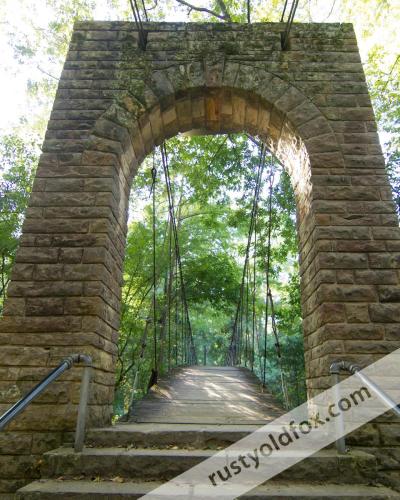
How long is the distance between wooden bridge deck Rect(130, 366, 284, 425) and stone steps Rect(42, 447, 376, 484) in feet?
2.46

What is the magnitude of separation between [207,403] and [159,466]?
1.62m

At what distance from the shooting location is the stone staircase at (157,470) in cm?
147

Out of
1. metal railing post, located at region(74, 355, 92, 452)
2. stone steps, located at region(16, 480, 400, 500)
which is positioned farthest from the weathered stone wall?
stone steps, located at region(16, 480, 400, 500)

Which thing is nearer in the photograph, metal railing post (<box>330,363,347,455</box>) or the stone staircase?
the stone staircase

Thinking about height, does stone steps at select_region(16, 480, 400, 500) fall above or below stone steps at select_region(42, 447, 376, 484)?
below

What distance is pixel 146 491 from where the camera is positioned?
1.49m

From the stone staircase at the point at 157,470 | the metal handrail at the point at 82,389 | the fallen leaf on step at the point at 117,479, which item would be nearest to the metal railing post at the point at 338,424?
the stone staircase at the point at 157,470

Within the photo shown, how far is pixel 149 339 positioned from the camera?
9320mm

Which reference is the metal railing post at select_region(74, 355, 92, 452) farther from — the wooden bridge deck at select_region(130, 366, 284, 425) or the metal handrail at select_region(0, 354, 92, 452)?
the wooden bridge deck at select_region(130, 366, 284, 425)

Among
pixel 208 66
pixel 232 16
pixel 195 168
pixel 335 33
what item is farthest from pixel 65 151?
pixel 232 16

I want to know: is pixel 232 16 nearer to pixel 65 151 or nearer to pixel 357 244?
pixel 65 151

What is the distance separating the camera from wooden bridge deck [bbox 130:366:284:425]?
8.81ft

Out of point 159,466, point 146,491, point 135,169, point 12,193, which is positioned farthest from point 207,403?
point 12,193

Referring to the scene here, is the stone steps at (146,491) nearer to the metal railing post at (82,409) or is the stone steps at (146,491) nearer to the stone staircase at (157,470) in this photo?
the stone staircase at (157,470)
